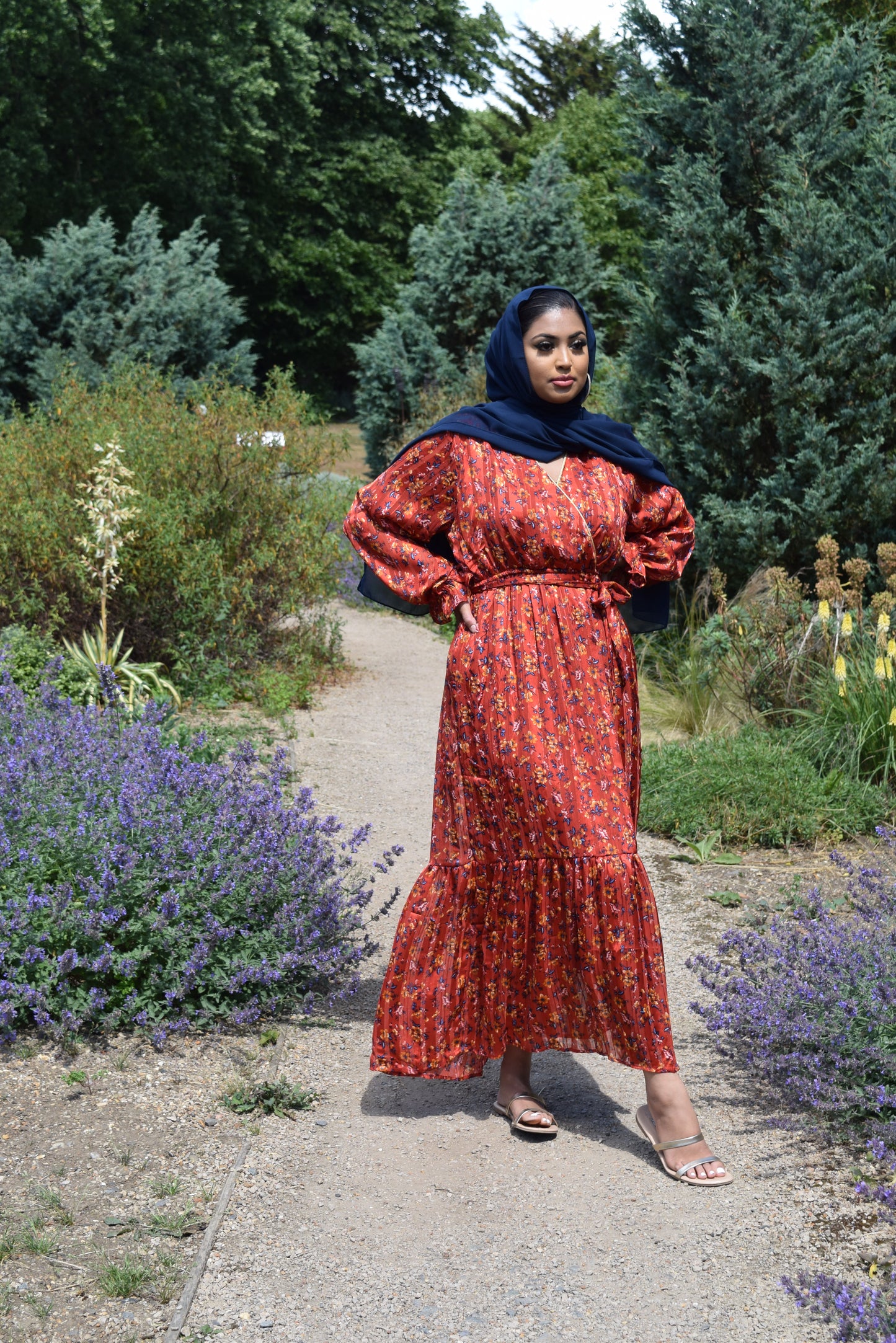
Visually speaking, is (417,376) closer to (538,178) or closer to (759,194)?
(538,178)

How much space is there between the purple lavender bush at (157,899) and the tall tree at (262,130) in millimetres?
17538

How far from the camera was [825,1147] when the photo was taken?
3.07m

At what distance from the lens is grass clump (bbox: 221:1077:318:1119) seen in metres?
3.26

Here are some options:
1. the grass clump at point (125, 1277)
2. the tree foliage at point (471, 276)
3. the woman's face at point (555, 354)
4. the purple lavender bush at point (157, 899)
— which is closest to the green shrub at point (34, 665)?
the purple lavender bush at point (157, 899)

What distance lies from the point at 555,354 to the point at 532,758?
970mm

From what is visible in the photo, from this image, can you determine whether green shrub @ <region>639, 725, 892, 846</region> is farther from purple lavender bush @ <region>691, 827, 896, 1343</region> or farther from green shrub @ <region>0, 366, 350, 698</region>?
green shrub @ <region>0, 366, 350, 698</region>

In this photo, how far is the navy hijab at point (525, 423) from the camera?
10.3 feet

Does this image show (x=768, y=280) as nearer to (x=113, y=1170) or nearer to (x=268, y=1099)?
(x=268, y=1099)

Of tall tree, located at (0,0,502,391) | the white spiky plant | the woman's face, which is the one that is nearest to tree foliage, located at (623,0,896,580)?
the white spiky plant

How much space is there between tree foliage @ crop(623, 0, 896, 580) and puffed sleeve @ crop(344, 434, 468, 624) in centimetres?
438

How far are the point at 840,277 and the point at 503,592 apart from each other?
482 centimetres

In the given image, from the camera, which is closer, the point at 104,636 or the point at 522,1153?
the point at 522,1153

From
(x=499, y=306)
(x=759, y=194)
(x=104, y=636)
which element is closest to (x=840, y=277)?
(x=759, y=194)

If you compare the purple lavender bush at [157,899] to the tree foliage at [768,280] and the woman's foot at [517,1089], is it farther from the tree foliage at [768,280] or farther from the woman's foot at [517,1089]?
the tree foliage at [768,280]
